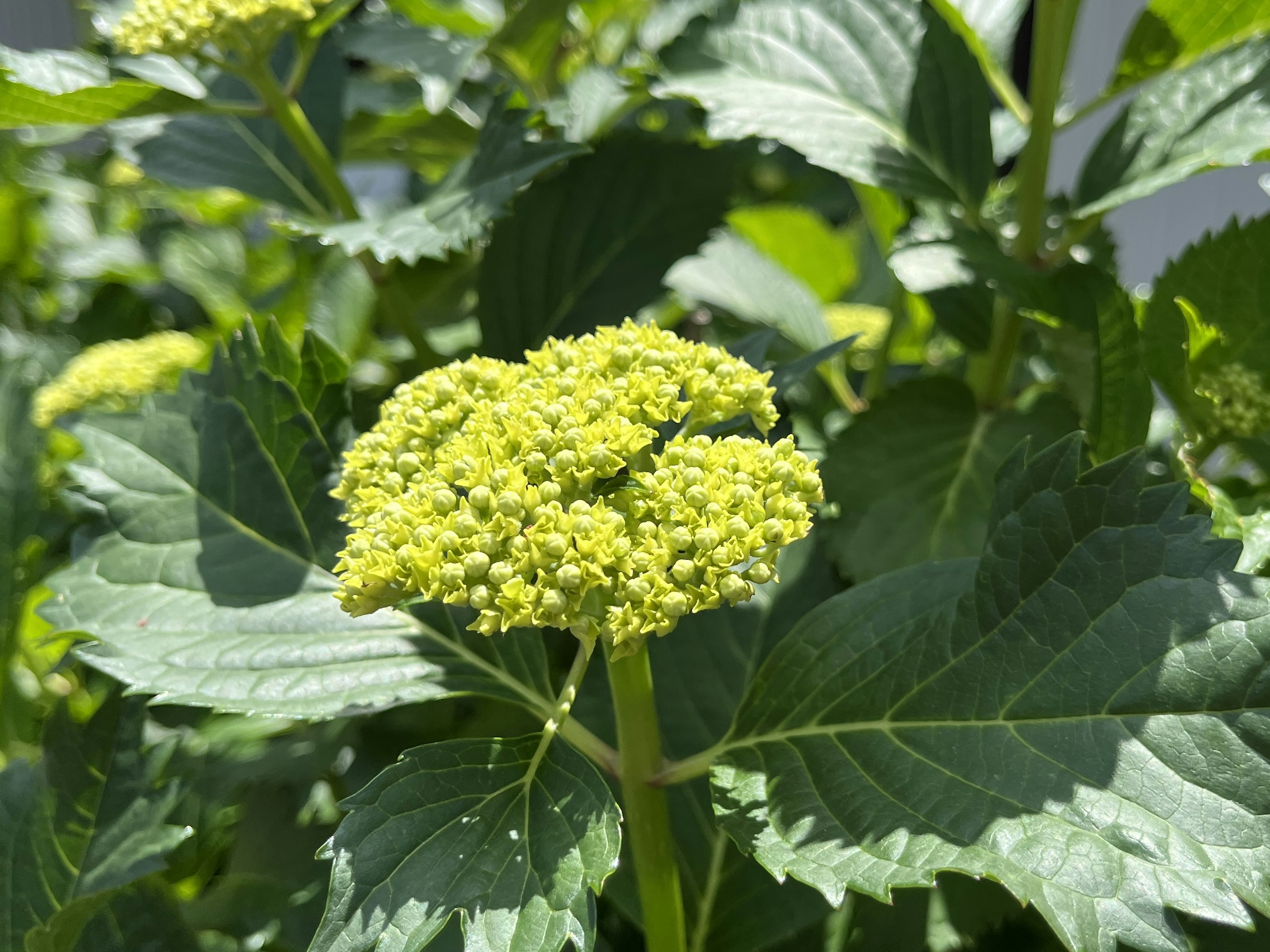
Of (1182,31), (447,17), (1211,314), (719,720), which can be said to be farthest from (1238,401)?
(447,17)

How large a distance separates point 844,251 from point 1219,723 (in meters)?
1.06

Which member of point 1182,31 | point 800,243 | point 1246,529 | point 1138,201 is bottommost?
point 800,243

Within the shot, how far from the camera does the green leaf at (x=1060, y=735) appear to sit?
0.52 m

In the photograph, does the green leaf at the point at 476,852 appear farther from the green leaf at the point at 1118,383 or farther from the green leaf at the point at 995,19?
the green leaf at the point at 995,19

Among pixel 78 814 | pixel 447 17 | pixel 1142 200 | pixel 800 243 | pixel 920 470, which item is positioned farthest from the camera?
pixel 1142 200

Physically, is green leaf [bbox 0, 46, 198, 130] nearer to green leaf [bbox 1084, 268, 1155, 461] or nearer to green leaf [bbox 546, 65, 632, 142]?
green leaf [bbox 546, 65, 632, 142]

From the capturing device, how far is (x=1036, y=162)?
90cm

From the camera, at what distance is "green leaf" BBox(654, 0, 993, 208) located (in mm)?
839

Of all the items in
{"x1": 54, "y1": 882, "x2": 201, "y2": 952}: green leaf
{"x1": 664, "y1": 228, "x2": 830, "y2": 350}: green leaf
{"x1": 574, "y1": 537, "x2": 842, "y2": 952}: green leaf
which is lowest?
{"x1": 54, "y1": 882, "x2": 201, "y2": 952}: green leaf

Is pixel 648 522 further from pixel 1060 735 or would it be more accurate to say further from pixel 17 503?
pixel 17 503

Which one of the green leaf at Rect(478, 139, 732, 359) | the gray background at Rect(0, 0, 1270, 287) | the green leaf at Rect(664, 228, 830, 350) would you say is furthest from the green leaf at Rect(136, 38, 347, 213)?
the gray background at Rect(0, 0, 1270, 287)

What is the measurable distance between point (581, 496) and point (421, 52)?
0.67m

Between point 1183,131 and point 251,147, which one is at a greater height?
point 1183,131

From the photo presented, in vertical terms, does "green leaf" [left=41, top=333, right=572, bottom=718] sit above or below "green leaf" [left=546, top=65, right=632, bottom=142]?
below
